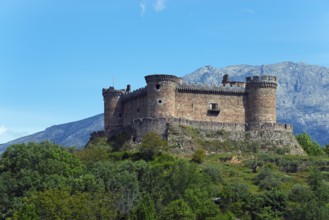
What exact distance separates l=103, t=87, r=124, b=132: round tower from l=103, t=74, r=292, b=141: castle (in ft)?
6.87

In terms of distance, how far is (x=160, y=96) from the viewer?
353 feet

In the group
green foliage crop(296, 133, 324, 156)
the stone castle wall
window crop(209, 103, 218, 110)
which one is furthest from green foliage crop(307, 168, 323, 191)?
green foliage crop(296, 133, 324, 156)

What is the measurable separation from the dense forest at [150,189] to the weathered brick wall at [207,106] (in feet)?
36.6

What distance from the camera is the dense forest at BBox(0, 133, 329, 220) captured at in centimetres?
7375

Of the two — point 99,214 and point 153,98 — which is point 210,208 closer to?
point 99,214

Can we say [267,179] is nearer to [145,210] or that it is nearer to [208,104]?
[208,104]

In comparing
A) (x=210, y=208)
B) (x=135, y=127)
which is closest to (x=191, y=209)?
(x=210, y=208)

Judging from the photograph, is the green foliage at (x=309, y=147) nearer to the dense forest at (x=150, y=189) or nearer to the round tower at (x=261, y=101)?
the round tower at (x=261, y=101)

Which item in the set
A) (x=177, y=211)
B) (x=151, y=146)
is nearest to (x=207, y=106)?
(x=151, y=146)

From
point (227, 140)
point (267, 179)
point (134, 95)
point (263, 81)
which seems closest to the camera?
point (267, 179)

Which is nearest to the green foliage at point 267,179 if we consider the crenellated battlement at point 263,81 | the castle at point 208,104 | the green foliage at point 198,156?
the green foliage at point 198,156

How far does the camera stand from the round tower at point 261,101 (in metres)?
112

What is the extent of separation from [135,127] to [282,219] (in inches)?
1326

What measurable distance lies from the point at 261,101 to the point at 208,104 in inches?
320
